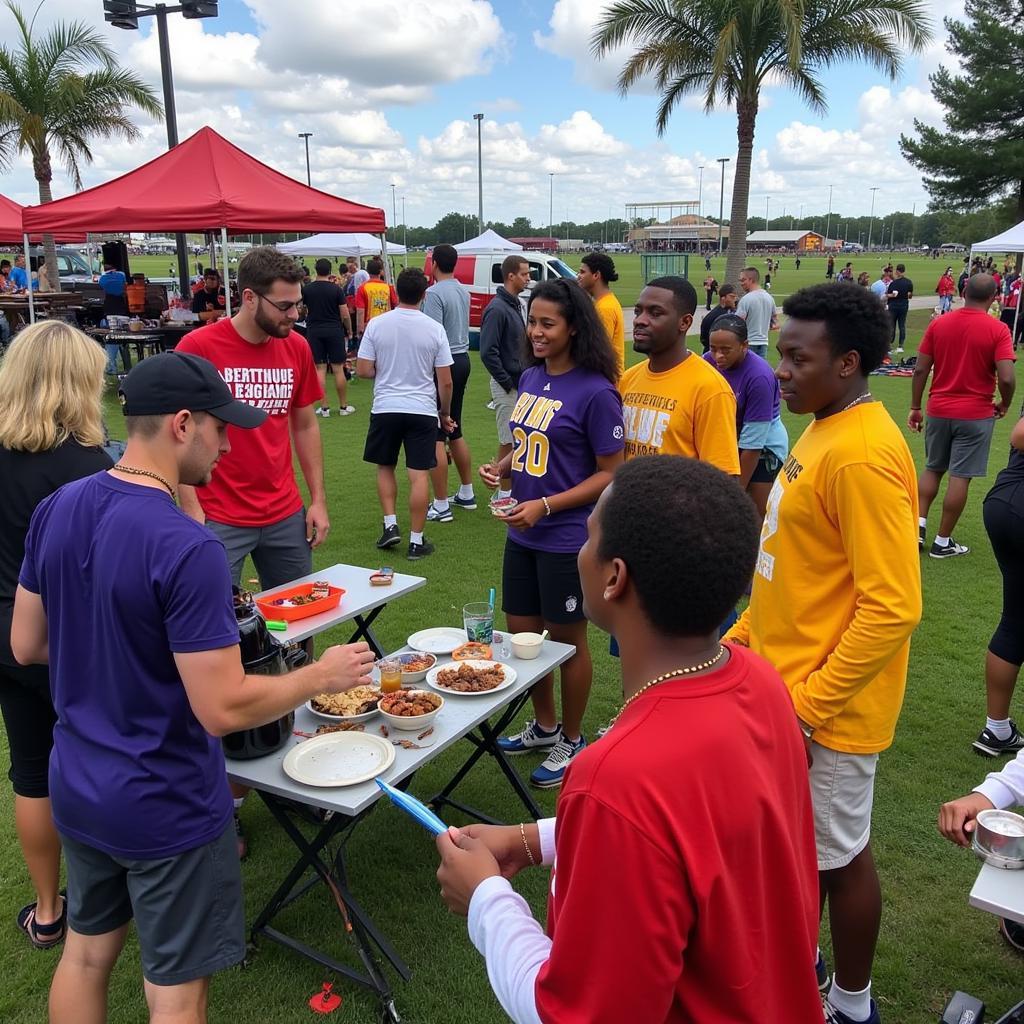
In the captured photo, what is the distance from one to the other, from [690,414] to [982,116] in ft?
94.9

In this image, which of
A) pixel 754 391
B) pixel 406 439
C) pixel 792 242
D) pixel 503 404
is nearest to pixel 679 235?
pixel 792 242

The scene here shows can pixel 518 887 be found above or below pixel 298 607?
below

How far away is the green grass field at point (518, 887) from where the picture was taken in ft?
9.02

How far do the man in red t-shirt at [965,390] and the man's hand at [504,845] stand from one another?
606cm

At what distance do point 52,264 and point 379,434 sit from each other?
15.8 metres

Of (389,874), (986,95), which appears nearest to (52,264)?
(389,874)

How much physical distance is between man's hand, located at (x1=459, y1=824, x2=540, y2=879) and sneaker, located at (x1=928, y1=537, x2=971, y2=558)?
6.25m

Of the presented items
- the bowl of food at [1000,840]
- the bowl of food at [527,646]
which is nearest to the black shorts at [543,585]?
the bowl of food at [527,646]

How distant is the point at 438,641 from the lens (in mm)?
3559

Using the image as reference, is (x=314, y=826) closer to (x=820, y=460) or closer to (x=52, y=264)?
(x=820, y=460)

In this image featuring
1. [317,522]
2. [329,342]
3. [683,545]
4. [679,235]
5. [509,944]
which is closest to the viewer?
[683,545]

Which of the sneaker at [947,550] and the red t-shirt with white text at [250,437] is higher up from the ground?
the red t-shirt with white text at [250,437]

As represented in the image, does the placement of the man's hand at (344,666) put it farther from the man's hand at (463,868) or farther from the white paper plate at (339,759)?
the man's hand at (463,868)

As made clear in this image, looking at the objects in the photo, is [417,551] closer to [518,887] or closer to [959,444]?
[518,887]
